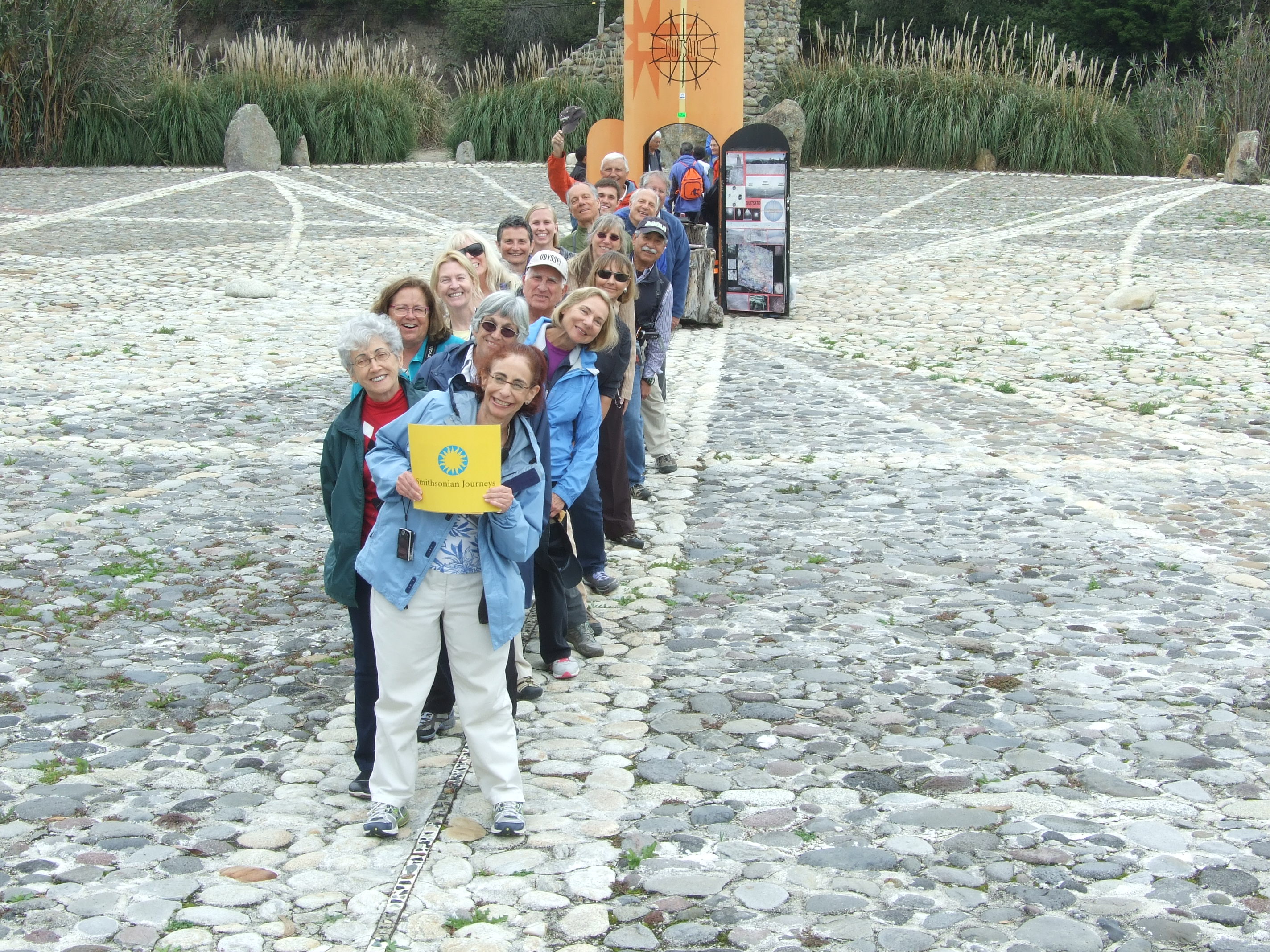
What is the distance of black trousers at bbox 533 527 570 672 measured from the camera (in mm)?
5086

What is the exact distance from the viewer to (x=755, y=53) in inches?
1141

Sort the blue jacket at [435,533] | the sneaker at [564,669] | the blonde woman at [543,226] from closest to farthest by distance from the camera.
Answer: the blue jacket at [435,533]
the sneaker at [564,669]
the blonde woman at [543,226]

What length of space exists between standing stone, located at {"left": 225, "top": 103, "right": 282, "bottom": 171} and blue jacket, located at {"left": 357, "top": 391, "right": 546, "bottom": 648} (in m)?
21.1

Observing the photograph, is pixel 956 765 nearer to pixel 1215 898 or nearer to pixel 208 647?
pixel 1215 898

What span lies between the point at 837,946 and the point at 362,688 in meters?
1.66

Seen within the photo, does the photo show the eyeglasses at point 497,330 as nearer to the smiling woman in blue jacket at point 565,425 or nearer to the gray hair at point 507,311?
the gray hair at point 507,311

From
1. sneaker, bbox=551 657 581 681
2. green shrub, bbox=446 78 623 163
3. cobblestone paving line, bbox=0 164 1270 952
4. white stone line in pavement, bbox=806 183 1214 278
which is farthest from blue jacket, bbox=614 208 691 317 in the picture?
green shrub, bbox=446 78 623 163

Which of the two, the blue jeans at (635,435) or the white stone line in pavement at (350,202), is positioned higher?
the white stone line in pavement at (350,202)

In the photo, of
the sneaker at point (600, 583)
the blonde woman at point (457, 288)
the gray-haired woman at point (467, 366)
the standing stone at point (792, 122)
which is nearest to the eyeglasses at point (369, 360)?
the gray-haired woman at point (467, 366)

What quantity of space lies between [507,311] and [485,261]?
124 centimetres

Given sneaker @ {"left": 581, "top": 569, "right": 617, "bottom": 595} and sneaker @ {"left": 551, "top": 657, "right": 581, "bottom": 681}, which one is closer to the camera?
sneaker @ {"left": 551, "top": 657, "right": 581, "bottom": 681}

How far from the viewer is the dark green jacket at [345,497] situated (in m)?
3.96

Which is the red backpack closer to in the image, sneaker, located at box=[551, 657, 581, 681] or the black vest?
the black vest

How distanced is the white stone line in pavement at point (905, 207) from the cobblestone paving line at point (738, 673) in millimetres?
7426
